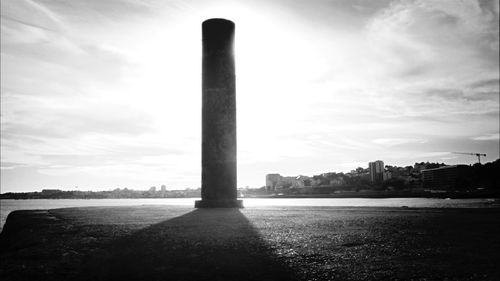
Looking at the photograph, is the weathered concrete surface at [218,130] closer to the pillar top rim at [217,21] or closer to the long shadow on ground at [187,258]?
the pillar top rim at [217,21]

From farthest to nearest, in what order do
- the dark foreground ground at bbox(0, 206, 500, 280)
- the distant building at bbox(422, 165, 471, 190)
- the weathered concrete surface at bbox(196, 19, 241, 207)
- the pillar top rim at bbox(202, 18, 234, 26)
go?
1. the distant building at bbox(422, 165, 471, 190)
2. the pillar top rim at bbox(202, 18, 234, 26)
3. the weathered concrete surface at bbox(196, 19, 241, 207)
4. the dark foreground ground at bbox(0, 206, 500, 280)

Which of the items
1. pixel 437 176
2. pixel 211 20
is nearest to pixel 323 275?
pixel 211 20

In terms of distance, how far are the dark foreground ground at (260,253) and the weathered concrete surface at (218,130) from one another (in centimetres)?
578

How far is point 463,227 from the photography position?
4953 millimetres

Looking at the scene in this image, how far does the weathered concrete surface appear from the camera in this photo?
11.0 metres

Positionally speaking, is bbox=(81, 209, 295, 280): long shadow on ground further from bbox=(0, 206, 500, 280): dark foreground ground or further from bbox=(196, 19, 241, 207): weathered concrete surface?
bbox=(196, 19, 241, 207): weathered concrete surface

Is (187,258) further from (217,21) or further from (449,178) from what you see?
(449,178)

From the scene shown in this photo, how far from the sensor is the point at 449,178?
Answer: 11788 cm

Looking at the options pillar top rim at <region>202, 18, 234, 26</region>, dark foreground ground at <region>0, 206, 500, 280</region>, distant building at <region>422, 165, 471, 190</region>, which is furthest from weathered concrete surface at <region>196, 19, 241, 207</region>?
distant building at <region>422, 165, 471, 190</region>

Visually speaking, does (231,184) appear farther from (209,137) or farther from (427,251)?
(427,251)

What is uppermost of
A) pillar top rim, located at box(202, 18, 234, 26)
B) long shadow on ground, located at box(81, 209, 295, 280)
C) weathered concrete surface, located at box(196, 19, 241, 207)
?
pillar top rim, located at box(202, 18, 234, 26)

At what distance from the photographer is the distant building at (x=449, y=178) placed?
358 feet

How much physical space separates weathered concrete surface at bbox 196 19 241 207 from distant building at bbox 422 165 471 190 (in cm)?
11276

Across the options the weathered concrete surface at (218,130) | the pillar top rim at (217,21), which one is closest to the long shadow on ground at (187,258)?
the weathered concrete surface at (218,130)
